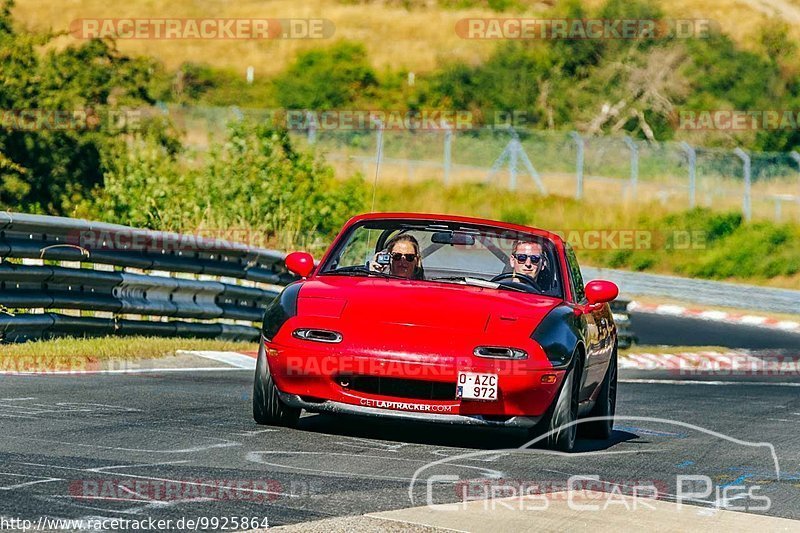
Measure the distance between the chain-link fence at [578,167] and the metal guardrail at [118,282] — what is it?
2123cm

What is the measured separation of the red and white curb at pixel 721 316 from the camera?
28734 millimetres

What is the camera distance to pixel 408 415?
26.8 feet

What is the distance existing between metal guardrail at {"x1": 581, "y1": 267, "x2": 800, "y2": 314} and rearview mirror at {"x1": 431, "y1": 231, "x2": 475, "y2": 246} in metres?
21.8

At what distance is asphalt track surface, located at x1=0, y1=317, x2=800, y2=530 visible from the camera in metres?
6.16

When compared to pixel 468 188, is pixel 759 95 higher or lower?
higher

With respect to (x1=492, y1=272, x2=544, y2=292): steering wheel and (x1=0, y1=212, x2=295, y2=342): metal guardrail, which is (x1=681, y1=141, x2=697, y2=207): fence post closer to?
(x1=0, y1=212, x2=295, y2=342): metal guardrail

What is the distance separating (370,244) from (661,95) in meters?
44.9

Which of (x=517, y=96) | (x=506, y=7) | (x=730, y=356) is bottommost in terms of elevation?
(x=730, y=356)

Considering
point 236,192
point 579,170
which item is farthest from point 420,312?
point 579,170

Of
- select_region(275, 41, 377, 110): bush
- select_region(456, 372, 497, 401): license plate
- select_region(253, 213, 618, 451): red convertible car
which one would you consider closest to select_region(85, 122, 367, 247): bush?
select_region(253, 213, 618, 451): red convertible car

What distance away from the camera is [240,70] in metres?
71.1

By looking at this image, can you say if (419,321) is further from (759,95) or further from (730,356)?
(759,95)

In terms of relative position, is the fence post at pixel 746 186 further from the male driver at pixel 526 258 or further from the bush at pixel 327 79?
the male driver at pixel 526 258

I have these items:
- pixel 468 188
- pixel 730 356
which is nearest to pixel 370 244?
pixel 730 356
